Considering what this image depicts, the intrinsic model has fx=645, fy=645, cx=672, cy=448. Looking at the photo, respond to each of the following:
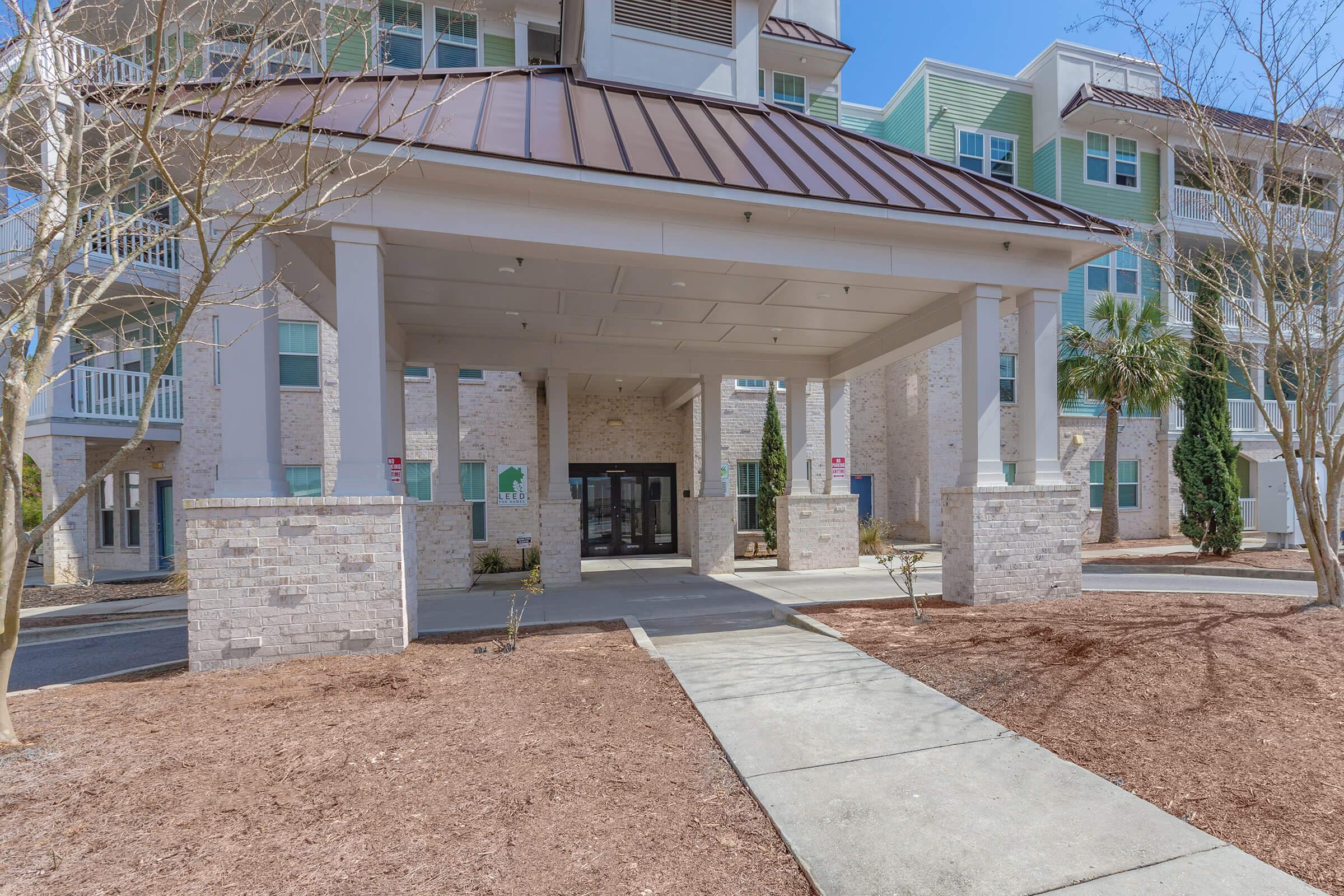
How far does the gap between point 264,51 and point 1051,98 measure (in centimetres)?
2182

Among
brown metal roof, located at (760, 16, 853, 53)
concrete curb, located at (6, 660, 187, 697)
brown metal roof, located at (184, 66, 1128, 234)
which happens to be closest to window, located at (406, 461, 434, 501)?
concrete curb, located at (6, 660, 187, 697)

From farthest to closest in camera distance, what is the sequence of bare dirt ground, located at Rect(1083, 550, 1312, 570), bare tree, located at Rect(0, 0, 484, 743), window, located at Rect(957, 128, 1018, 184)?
window, located at Rect(957, 128, 1018, 184)
bare dirt ground, located at Rect(1083, 550, 1312, 570)
bare tree, located at Rect(0, 0, 484, 743)

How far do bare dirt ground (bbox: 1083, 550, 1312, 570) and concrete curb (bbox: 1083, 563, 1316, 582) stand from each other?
19 centimetres

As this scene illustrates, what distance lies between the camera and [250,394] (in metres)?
6.44

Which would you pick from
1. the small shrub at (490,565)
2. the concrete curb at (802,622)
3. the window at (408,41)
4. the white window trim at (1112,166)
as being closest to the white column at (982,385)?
the concrete curb at (802,622)

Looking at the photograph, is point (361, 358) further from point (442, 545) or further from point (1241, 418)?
point (1241, 418)

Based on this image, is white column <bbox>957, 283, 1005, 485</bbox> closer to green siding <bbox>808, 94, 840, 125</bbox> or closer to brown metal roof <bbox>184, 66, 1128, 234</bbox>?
brown metal roof <bbox>184, 66, 1128, 234</bbox>

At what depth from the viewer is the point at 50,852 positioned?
296cm

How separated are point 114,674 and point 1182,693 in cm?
918

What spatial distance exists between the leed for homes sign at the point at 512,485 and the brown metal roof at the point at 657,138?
946 centimetres

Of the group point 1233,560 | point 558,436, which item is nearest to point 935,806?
point 558,436

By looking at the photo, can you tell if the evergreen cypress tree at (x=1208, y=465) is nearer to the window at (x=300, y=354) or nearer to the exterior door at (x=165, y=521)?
the window at (x=300, y=354)

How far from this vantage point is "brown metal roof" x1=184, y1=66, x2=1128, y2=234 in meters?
6.52

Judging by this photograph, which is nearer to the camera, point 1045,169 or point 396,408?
point 396,408
